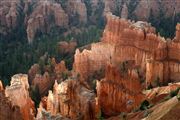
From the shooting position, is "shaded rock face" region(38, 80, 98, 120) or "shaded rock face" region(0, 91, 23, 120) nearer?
"shaded rock face" region(0, 91, 23, 120)

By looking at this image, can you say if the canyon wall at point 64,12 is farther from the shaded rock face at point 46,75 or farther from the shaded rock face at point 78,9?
the shaded rock face at point 46,75

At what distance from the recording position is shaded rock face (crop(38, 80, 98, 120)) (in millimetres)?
33688

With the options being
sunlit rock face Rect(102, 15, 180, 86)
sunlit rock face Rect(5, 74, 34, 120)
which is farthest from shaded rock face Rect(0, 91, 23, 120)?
sunlit rock face Rect(102, 15, 180, 86)

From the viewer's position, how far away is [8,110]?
31.6 m

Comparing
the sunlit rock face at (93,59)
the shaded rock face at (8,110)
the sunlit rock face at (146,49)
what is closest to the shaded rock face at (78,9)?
the sunlit rock face at (146,49)

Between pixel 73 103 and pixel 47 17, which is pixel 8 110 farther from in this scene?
pixel 47 17

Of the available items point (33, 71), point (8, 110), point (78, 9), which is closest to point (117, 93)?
point (8, 110)

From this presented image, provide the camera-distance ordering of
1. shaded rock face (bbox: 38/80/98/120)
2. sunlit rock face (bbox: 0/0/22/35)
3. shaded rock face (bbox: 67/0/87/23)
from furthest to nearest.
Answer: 1. shaded rock face (bbox: 67/0/87/23)
2. sunlit rock face (bbox: 0/0/22/35)
3. shaded rock face (bbox: 38/80/98/120)

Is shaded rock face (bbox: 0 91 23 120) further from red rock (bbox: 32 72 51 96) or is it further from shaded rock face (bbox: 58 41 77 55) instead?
shaded rock face (bbox: 58 41 77 55)

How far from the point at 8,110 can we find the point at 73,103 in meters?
4.99

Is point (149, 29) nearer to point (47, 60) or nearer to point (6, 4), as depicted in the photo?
point (47, 60)

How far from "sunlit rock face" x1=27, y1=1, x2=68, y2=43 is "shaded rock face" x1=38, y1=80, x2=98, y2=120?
5028cm

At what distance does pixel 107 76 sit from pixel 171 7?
4742 cm

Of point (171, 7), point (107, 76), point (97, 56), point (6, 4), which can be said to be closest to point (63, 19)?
point (6, 4)
